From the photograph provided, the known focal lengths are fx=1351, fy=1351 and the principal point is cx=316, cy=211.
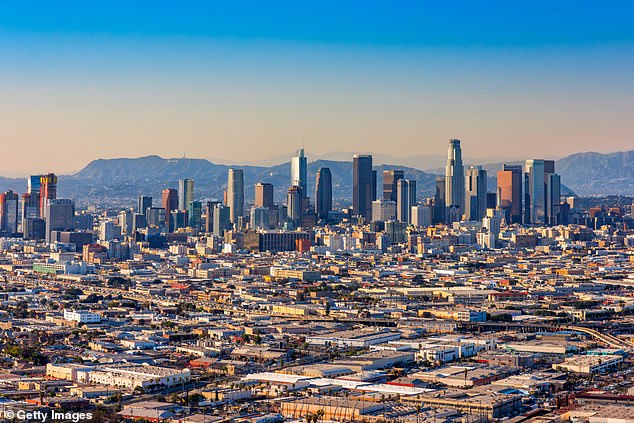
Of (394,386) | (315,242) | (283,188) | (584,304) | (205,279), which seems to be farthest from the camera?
(283,188)

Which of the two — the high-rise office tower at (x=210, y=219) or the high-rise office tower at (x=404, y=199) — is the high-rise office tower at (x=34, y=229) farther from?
the high-rise office tower at (x=404, y=199)

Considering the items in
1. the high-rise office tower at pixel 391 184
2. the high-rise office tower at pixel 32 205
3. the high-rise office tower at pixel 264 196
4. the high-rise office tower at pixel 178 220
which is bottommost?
the high-rise office tower at pixel 178 220

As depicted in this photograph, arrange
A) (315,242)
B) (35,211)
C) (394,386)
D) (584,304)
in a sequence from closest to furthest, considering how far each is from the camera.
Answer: (394,386)
(584,304)
(315,242)
(35,211)

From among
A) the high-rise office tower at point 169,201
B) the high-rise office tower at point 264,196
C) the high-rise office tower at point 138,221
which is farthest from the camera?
the high-rise office tower at point 264,196

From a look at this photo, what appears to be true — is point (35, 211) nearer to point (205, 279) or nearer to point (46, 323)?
point (205, 279)

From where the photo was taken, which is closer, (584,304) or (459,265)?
(584,304)

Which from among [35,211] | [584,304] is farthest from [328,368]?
[35,211]

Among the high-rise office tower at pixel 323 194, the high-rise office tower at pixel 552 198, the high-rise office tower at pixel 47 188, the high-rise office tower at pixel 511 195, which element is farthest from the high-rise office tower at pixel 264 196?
the high-rise office tower at pixel 552 198
